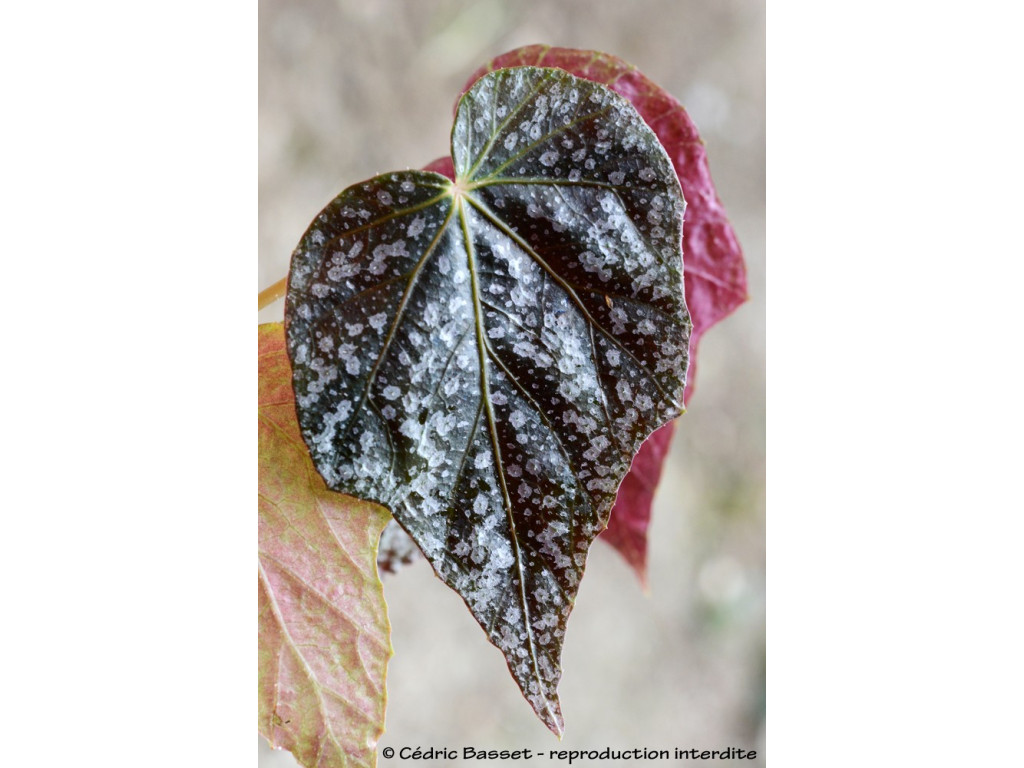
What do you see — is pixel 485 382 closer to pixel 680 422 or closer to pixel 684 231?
pixel 684 231

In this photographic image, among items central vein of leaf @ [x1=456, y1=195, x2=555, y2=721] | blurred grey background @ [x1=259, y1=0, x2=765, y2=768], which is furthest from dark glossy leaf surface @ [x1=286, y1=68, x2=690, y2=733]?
blurred grey background @ [x1=259, y1=0, x2=765, y2=768]

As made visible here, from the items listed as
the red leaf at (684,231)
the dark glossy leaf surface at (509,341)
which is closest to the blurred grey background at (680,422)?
the red leaf at (684,231)

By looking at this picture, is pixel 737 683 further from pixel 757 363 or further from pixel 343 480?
pixel 343 480

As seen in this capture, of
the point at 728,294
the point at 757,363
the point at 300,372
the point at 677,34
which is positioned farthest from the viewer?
the point at 757,363

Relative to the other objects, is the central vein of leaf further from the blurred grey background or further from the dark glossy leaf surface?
the blurred grey background

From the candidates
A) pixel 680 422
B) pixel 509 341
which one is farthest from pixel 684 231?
pixel 680 422

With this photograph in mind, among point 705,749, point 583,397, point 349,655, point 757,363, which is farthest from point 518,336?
point 757,363
